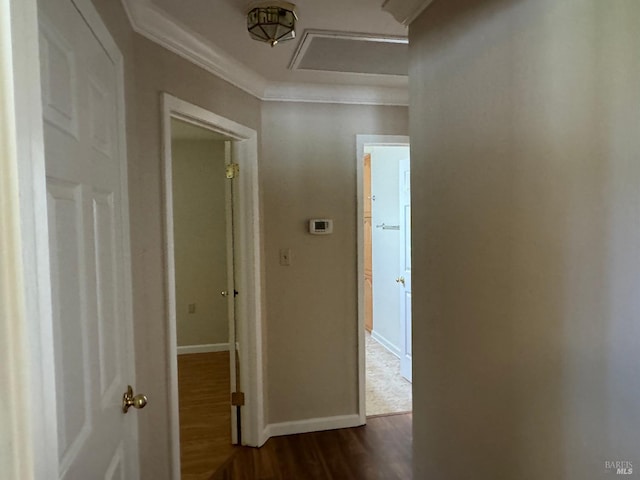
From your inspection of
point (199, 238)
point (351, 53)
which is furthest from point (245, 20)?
point (199, 238)

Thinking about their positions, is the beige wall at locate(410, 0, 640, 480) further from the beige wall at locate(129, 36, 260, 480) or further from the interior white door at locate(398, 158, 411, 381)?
the interior white door at locate(398, 158, 411, 381)

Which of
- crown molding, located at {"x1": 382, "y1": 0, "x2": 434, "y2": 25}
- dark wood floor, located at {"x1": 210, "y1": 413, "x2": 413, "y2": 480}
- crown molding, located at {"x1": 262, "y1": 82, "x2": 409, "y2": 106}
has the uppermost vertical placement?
crown molding, located at {"x1": 262, "y1": 82, "x2": 409, "y2": 106}

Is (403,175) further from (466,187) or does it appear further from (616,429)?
(616,429)

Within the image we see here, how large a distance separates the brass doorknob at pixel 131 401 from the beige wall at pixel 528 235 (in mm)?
989

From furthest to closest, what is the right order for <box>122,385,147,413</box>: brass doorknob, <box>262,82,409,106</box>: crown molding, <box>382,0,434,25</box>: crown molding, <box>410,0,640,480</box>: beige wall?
<box>262,82,409,106</box>: crown molding < <box>382,0,434,25</box>: crown molding < <box>122,385,147,413</box>: brass doorknob < <box>410,0,640,480</box>: beige wall

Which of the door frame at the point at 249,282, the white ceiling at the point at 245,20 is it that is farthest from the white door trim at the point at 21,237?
the door frame at the point at 249,282

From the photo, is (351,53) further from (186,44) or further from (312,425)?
(312,425)

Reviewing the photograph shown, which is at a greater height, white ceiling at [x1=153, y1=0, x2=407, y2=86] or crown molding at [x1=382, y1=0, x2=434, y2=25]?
white ceiling at [x1=153, y1=0, x2=407, y2=86]

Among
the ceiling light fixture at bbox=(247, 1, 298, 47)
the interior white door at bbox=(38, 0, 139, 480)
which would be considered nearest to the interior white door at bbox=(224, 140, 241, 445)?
the ceiling light fixture at bbox=(247, 1, 298, 47)

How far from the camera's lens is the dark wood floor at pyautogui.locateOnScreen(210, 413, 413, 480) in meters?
2.44

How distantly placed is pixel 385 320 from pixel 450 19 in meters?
3.88

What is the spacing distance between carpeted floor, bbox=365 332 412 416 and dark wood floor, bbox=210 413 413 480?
0.31 m

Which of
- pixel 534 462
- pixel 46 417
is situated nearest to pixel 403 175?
pixel 534 462

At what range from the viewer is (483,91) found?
119 cm
